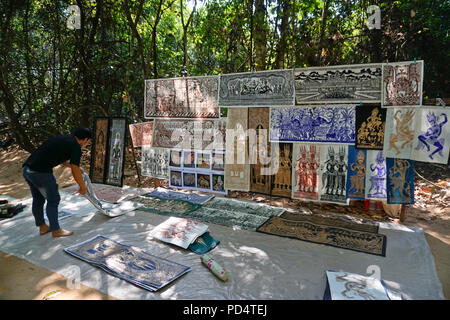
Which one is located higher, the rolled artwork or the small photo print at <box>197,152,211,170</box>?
the small photo print at <box>197,152,211,170</box>

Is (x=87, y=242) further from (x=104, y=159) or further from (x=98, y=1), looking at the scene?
(x=98, y=1)

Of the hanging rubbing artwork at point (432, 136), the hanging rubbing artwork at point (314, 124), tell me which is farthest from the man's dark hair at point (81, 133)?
the hanging rubbing artwork at point (432, 136)

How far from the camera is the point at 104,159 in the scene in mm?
5070

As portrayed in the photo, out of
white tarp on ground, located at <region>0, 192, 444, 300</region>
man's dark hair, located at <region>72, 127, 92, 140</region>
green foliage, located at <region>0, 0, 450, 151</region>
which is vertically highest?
green foliage, located at <region>0, 0, 450, 151</region>

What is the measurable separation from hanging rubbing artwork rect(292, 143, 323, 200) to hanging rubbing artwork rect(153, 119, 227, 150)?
1.10m

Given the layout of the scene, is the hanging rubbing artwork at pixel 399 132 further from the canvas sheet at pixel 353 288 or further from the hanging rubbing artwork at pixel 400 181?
the canvas sheet at pixel 353 288

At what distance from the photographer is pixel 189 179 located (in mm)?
4762

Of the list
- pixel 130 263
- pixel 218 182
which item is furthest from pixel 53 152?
pixel 218 182

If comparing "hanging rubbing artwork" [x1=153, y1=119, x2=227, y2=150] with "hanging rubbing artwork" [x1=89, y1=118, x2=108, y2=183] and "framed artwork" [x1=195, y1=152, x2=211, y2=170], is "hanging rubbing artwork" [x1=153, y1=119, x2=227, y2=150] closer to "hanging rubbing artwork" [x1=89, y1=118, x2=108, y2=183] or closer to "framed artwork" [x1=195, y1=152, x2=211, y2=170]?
"framed artwork" [x1=195, y1=152, x2=211, y2=170]

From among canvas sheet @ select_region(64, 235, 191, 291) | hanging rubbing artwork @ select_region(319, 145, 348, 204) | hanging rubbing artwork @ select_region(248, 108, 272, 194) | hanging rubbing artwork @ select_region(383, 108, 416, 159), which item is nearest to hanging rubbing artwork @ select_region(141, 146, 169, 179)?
hanging rubbing artwork @ select_region(248, 108, 272, 194)

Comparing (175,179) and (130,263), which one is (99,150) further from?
(130,263)

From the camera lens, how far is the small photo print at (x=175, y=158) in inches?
189

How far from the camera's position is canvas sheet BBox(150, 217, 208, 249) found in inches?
119

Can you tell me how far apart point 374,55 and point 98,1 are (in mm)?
5861
